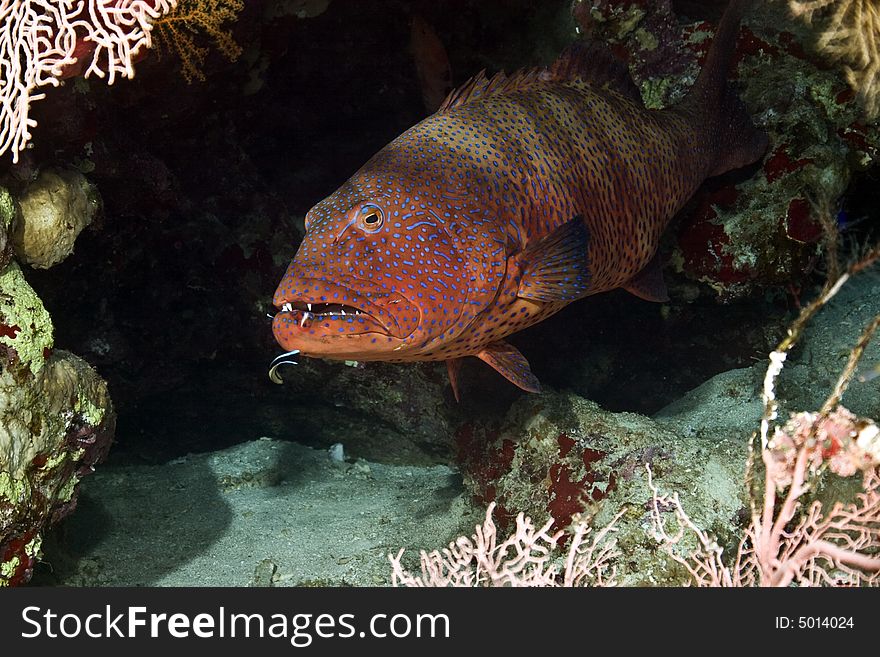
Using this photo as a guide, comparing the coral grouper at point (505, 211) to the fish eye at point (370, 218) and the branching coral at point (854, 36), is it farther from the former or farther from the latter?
the branching coral at point (854, 36)

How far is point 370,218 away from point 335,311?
513mm

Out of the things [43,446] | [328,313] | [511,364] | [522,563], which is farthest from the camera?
[511,364]

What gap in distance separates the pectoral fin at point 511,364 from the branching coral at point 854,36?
223 centimetres

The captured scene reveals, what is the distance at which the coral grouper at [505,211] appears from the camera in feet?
9.14

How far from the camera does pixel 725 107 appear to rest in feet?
14.7

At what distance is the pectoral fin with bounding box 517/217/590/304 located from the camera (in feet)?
10.6

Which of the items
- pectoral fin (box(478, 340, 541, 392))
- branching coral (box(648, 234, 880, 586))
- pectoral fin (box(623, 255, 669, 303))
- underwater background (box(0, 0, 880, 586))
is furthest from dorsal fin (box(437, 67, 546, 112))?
branching coral (box(648, 234, 880, 586))

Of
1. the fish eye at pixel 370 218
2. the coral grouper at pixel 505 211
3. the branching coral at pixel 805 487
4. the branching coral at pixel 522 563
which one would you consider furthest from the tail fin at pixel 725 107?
the branching coral at pixel 522 563

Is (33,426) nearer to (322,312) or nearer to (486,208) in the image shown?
(322,312)

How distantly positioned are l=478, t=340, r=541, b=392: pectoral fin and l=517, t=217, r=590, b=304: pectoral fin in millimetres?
468

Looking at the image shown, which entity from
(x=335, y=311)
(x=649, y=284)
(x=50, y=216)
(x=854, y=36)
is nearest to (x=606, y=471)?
(x=649, y=284)

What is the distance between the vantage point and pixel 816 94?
4547 mm

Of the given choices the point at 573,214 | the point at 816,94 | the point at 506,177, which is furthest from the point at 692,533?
the point at 816,94
